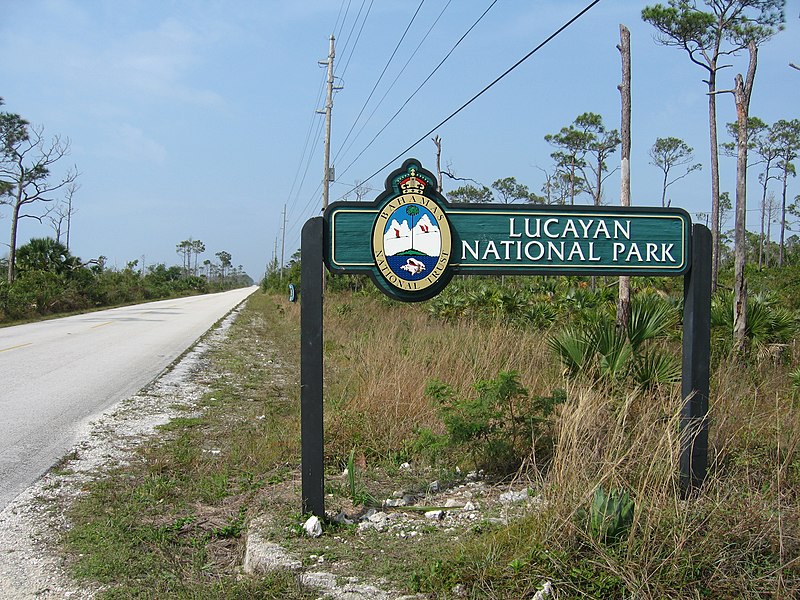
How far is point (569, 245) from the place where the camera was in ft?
16.5

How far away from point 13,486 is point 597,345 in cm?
491

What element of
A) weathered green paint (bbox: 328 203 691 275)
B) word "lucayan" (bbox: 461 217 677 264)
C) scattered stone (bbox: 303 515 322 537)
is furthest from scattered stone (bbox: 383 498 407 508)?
word "lucayan" (bbox: 461 217 677 264)

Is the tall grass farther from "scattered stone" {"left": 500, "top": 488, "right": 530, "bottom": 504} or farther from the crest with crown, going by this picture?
the crest with crown

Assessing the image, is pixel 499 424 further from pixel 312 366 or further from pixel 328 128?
pixel 328 128

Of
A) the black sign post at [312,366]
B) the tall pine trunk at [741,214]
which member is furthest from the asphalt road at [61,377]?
the tall pine trunk at [741,214]

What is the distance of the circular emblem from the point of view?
15.8 ft

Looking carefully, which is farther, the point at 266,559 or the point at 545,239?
the point at 545,239

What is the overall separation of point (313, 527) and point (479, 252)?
2056 millimetres

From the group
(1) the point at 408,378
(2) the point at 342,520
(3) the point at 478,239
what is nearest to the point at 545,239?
(3) the point at 478,239

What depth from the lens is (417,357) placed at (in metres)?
8.16

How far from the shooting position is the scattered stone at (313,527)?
4.38m

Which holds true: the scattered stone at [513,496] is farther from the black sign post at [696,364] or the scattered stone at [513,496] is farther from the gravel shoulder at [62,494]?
the gravel shoulder at [62,494]

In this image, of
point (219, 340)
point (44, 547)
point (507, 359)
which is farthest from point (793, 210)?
point (44, 547)

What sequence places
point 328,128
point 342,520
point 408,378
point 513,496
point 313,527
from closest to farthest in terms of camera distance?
point 313,527 → point 342,520 → point 513,496 → point 408,378 → point 328,128
